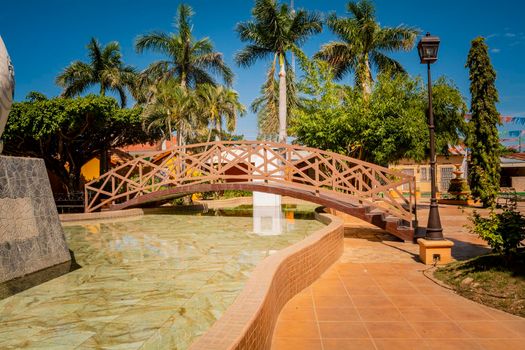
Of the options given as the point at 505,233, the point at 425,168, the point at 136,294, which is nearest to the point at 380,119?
the point at 505,233

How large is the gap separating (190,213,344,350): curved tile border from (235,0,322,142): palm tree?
51.6 feet

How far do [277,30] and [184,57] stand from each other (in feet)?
25.0

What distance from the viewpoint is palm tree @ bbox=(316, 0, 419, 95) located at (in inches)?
888

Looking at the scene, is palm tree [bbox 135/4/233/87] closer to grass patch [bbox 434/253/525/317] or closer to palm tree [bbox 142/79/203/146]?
palm tree [bbox 142/79/203/146]

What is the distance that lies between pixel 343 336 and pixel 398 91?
15.6 metres

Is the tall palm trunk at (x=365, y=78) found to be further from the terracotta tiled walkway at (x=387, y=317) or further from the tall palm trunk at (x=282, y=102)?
the terracotta tiled walkway at (x=387, y=317)

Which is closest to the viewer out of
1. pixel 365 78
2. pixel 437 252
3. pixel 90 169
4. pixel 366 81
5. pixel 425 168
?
pixel 437 252

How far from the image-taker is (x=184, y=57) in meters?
25.6

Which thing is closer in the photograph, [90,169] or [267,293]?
[267,293]

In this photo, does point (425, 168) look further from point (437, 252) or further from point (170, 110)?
point (437, 252)

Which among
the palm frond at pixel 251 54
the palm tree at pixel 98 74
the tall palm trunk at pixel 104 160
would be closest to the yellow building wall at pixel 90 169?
the palm tree at pixel 98 74

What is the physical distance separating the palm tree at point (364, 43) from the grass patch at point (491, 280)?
54.3 ft

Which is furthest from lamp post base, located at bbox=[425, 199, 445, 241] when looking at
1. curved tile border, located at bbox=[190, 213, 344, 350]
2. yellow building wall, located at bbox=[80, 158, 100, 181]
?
yellow building wall, located at bbox=[80, 158, 100, 181]

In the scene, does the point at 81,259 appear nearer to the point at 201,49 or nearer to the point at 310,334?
the point at 310,334
